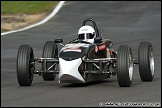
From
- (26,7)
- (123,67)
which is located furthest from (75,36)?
(123,67)

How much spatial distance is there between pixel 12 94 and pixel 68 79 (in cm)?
125

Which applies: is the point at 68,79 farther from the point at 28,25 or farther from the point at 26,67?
the point at 28,25

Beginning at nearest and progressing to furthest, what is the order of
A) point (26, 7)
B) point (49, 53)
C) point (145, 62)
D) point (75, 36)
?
point (145, 62), point (49, 53), point (75, 36), point (26, 7)

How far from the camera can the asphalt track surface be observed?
11.8 metres

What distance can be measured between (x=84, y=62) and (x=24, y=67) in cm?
128

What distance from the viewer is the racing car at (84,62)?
43.1ft

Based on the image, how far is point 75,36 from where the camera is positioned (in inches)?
1085

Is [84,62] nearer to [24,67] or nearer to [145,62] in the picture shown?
[24,67]

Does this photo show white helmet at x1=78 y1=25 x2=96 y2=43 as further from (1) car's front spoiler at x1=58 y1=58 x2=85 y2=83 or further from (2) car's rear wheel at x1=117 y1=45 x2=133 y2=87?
(1) car's front spoiler at x1=58 y1=58 x2=85 y2=83

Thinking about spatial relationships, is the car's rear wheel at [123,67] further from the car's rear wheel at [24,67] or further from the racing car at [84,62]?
the car's rear wheel at [24,67]

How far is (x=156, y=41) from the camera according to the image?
25.4 meters

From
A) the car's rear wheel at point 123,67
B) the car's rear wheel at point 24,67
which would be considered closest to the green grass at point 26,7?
the car's rear wheel at point 24,67

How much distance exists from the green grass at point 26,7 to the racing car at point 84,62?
22.4 meters

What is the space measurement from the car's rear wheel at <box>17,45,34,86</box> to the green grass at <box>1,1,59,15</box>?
75.7ft
